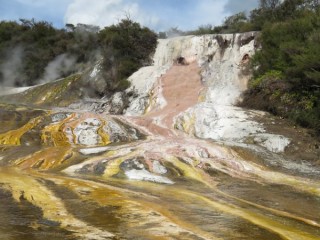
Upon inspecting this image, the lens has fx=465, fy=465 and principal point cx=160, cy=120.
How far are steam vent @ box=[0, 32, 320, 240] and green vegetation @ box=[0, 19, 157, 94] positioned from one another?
5496 millimetres

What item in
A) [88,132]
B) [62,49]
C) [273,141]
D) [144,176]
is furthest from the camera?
[62,49]

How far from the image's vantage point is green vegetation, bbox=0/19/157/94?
40.0m

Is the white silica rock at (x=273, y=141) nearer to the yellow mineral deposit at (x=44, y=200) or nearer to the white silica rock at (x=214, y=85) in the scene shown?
the white silica rock at (x=214, y=85)

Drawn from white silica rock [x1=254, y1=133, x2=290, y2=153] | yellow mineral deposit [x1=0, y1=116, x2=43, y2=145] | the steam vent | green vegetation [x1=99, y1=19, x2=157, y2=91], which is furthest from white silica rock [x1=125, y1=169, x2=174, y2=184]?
green vegetation [x1=99, y1=19, x2=157, y2=91]

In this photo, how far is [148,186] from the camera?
13.6 meters

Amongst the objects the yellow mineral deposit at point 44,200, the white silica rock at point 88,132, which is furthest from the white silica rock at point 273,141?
the yellow mineral deposit at point 44,200

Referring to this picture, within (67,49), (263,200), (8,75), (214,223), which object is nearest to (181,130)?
(263,200)

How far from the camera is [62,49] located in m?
54.6

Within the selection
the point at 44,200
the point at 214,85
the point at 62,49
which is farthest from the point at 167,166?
the point at 62,49

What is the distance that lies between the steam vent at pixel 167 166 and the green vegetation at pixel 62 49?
5.50 meters

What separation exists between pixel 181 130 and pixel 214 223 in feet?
49.8

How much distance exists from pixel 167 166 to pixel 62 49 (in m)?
41.4

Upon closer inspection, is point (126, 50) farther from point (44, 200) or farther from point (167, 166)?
point (44, 200)

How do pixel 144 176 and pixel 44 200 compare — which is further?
pixel 144 176
